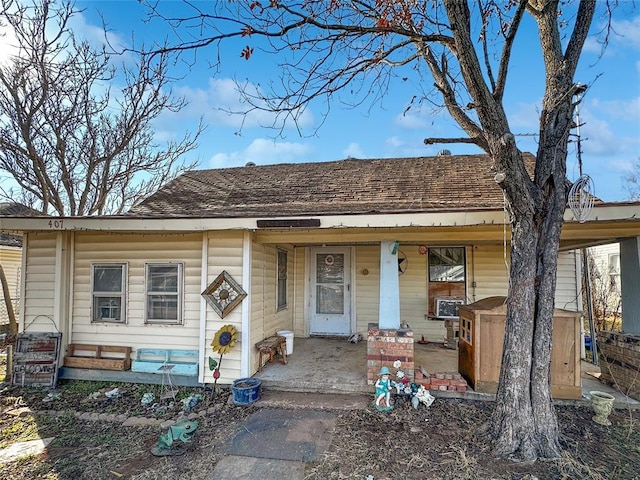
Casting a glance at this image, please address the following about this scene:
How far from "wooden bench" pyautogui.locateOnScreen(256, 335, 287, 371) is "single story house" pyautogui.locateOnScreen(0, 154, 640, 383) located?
0.17 meters

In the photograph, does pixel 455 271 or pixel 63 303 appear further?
pixel 455 271

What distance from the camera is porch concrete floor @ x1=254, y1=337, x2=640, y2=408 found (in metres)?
4.93

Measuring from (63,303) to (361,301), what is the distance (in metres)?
5.55

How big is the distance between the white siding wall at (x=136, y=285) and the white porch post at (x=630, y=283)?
20.4 feet

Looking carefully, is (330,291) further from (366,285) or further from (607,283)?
(607,283)

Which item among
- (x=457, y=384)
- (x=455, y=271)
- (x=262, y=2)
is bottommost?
(x=457, y=384)

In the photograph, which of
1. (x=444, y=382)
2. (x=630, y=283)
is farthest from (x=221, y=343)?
(x=630, y=283)

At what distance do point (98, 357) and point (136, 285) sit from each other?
1.32m

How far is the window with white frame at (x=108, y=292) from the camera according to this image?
5.86 metres

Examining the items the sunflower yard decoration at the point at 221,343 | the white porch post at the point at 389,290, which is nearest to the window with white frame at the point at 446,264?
the white porch post at the point at 389,290

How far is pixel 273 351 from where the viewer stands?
617cm

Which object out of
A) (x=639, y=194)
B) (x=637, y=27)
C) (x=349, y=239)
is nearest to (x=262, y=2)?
(x=349, y=239)

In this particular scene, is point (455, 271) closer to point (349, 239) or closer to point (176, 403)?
point (349, 239)

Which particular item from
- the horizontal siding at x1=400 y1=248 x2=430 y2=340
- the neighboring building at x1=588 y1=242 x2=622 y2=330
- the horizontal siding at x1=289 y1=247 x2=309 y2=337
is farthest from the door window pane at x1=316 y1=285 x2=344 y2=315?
the neighboring building at x1=588 y1=242 x2=622 y2=330
